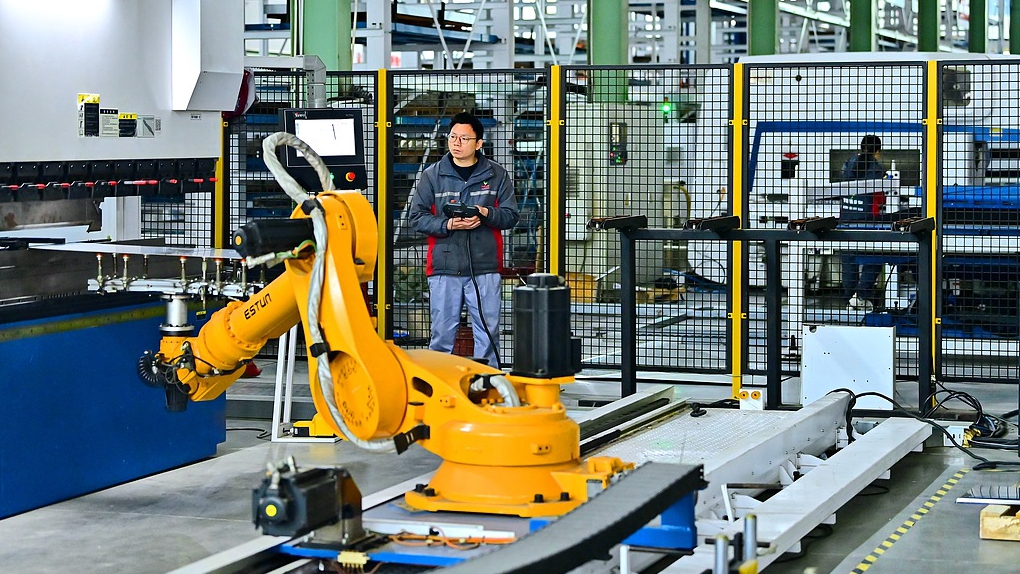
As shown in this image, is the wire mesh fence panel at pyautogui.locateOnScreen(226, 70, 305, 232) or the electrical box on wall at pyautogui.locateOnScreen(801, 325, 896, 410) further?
the wire mesh fence panel at pyautogui.locateOnScreen(226, 70, 305, 232)

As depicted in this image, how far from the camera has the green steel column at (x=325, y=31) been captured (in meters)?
10.8

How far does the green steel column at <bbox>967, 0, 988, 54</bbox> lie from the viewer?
21.8 m

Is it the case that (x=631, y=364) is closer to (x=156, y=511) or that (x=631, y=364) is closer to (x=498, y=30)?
(x=156, y=511)

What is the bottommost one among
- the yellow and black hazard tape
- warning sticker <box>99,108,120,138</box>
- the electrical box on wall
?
the yellow and black hazard tape

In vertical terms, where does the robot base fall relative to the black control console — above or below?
below

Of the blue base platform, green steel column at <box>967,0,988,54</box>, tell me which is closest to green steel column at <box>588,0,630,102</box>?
the blue base platform

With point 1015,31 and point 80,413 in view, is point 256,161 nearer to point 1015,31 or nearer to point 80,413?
point 80,413

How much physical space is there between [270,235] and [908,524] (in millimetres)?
2854

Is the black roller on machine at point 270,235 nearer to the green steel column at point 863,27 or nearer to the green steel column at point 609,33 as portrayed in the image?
the green steel column at point 609,33

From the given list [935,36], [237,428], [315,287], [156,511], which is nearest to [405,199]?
[237,428]

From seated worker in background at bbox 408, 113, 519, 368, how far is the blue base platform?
4.76 feet

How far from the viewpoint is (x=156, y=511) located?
5.61 m

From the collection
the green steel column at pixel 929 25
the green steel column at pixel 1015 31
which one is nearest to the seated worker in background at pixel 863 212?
the green steel column at pixel 929 25

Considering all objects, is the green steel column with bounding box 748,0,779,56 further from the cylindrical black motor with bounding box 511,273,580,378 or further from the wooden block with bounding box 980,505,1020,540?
the cylindrical black motor with bounding box 511,273,580,378
